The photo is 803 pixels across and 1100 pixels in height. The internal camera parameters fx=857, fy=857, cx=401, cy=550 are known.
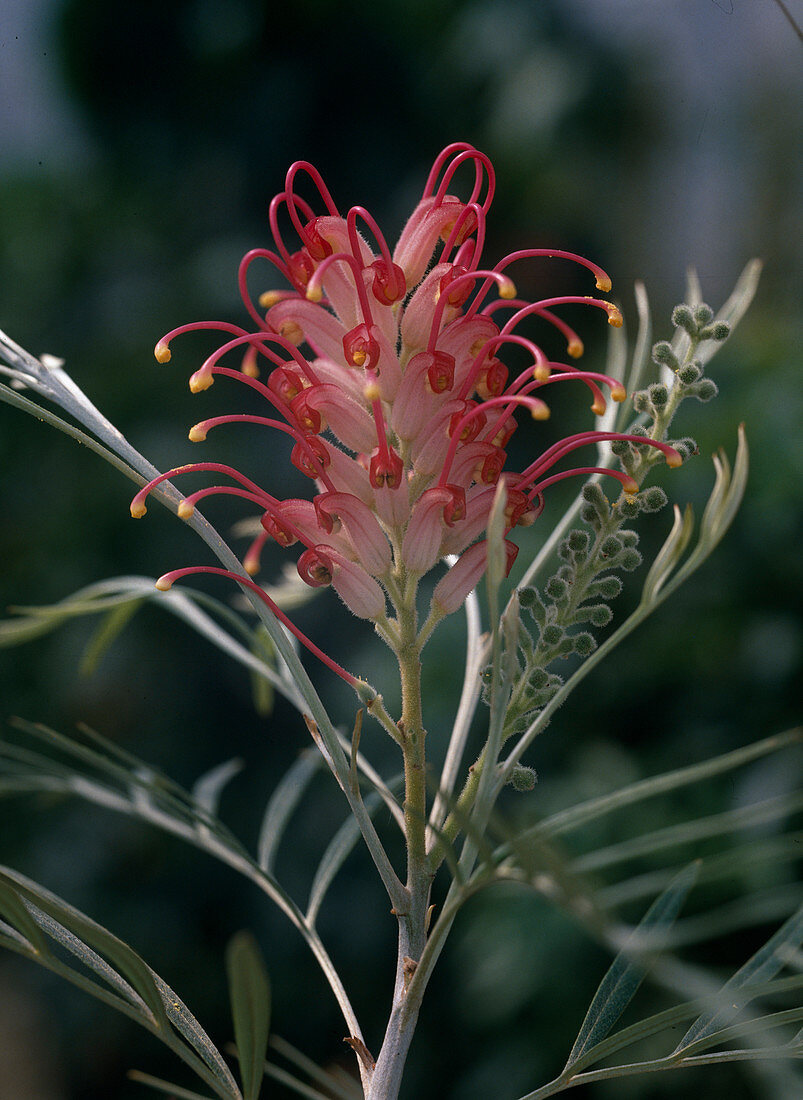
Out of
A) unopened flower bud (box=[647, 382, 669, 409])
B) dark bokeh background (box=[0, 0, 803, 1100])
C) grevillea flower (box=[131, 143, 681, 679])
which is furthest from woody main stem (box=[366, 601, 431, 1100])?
dark bokeh background (box=[0, 0, 803, 1100])

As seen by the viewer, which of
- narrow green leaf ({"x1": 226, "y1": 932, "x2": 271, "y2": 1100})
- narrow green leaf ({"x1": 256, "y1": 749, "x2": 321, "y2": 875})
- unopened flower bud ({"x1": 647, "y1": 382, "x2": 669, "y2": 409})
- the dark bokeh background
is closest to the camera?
narrow green leaf ({"x1": 226, "y1": 932, "x2": 271, "y2": 1100})

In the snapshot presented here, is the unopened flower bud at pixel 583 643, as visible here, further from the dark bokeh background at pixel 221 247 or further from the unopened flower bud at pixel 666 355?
the dark bokeh background at pixel 221 247

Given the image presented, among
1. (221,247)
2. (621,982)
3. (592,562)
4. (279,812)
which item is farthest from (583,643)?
(221,247)

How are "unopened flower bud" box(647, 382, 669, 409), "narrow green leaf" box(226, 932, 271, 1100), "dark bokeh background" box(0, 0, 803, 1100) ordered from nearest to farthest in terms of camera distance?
1. "narrow green leaf" box(226, 932, 271, 1100)
2. "unopened flower bud" box(647, 382, 669, 409)
3. "dark bokeh background" box(0, 0, 803, 1100)

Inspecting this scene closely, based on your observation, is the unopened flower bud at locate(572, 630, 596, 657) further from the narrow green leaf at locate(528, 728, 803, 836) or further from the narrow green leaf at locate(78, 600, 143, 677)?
the narrow green leaf at locate(78, 600, 143, 677)

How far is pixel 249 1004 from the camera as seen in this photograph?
0.23 meters

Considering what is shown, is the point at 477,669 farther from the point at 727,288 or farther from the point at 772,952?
the point at 727,288

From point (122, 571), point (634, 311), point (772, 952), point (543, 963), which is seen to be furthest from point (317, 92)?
point (772, 952)

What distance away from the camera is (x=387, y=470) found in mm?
315

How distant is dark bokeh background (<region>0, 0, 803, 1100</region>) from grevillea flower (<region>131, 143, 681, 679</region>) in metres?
0.81

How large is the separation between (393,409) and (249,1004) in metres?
0.20

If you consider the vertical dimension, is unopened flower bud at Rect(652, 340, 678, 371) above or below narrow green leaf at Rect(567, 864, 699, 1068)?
above

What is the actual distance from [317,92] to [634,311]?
91 centimetres

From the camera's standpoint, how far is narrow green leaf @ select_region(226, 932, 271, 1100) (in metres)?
0.21
